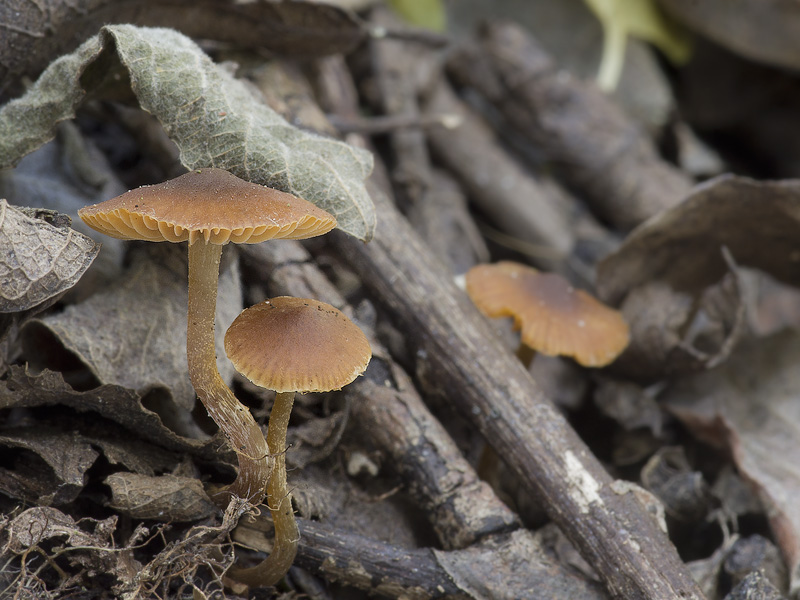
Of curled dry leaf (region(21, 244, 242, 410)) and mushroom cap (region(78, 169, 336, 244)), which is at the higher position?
mushroom cap (region(78, 169, 336, 244))

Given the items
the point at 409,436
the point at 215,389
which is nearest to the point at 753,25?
the point at 409,436

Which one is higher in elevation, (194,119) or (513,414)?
(194,119)

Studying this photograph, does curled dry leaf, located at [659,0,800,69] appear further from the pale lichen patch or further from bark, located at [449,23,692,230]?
the pale lichen patch

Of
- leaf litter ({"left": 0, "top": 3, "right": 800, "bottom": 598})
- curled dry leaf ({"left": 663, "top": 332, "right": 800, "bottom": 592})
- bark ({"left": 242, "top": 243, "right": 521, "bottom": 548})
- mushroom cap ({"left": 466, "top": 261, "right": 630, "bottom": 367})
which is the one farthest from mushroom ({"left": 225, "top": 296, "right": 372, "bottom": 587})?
curled dry leaf ({"left": 663, "top": 332, "right": 800, "bottom": 592})

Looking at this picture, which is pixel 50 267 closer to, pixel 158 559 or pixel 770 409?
pixel 158 559

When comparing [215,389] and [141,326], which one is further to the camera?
[141,326]

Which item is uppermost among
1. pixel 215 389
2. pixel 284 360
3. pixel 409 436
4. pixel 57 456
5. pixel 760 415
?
pixel 284 360

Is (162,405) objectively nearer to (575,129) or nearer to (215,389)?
(215,389)
